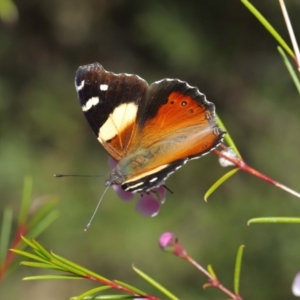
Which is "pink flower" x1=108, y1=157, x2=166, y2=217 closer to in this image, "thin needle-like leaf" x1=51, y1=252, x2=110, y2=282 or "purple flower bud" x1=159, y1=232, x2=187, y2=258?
"purple flower bud" x1=159, y1=232, x2=187, y2=258

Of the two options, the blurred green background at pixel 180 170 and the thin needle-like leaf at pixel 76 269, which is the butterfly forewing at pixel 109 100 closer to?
the thin needle-like leaf at pixel 76 269

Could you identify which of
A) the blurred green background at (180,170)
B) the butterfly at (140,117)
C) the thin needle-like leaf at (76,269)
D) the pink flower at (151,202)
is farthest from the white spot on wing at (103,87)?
the blurred green background at (180,170)

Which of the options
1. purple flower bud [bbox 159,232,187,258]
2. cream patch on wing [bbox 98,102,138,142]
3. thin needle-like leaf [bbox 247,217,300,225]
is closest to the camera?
thin needle-like leaf [bbox 247,217,300,225]

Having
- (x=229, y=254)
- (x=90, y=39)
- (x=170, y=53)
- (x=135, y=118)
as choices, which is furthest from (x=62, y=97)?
(x=135, y=118)

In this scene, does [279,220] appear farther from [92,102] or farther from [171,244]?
[92,102]

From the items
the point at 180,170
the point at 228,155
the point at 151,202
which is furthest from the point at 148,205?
the point at 180,170

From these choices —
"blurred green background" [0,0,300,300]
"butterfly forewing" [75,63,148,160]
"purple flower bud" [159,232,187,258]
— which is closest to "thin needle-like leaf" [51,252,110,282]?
"purple flower bud" [159,232,187,258]

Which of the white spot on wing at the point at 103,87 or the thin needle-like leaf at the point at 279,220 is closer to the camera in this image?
the thin needle-like leaf at the point at 279,220
